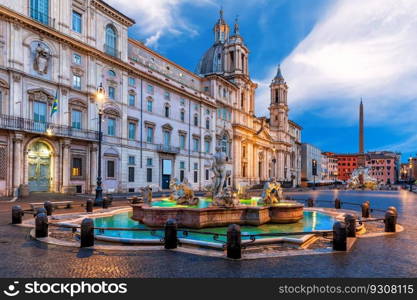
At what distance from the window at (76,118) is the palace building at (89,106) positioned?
98 mm

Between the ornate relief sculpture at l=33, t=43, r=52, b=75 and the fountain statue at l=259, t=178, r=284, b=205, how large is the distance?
2349 cm

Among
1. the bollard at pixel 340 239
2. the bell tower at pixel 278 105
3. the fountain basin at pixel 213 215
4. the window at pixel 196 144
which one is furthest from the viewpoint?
the bell tower at pixel 278 105

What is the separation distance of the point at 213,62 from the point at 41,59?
155 feet

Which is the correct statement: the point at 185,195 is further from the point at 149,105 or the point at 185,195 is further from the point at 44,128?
the point at 149,105

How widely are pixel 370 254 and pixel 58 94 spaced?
29.4 m

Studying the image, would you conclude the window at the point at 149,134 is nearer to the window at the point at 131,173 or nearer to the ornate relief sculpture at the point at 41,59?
the window at the point at 131,173

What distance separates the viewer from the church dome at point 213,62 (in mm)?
71250

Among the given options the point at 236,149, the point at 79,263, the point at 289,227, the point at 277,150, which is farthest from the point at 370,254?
the point at 277,150

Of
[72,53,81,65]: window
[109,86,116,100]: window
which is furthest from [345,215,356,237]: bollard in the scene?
[109,86,116,100]: window

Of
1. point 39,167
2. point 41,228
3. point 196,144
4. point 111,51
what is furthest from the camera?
point 196,144

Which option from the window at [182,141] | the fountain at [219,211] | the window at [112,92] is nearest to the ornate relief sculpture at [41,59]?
the window at [112,92]

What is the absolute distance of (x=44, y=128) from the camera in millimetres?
28625

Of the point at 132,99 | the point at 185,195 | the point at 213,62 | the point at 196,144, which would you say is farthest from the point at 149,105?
the point at 213,62

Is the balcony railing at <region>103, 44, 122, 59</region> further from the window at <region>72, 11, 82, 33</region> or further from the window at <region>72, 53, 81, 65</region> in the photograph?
the window at <region>72, 53, 81, 65</region>
